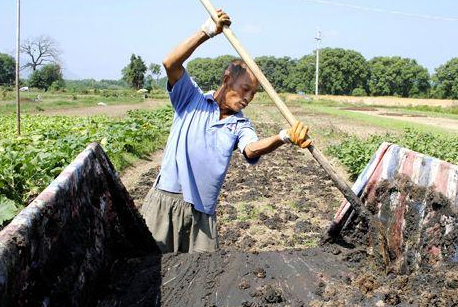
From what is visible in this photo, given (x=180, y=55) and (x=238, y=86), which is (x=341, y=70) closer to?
(x=238, y=86)

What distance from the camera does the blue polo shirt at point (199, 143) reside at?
283cm

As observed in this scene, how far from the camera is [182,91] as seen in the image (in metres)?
2.83

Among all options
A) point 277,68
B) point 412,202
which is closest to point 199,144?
point 412,202

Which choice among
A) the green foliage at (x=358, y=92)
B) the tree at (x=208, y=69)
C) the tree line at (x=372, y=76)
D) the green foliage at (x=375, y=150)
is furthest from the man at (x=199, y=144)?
the tree at (x=208, y=69)

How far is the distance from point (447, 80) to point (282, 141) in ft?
256

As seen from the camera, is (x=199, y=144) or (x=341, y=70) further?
(x=341, y=70)

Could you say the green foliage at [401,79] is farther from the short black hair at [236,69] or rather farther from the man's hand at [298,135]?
the man's hand at [298,135]

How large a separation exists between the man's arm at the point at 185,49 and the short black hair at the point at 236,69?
0.74ft

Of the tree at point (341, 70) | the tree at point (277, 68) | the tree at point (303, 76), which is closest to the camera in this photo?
the tree at point (341, 70)

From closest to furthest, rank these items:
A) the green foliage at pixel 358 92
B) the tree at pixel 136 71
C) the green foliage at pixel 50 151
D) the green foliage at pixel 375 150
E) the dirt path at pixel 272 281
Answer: the dirt path at pixel 272 281
the green foliage at pixel 50 151
the green foliage at pixel 375 150
the tree at pixel 136 71
the green foliage at pixel 358 92

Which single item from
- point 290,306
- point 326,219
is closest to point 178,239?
point 290,306

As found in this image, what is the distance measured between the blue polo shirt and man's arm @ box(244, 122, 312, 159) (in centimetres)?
8

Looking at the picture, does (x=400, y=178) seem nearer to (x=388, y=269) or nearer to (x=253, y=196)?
(x=388, y=269)

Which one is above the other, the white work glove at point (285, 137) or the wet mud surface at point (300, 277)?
the white work glove at point (285, 137)
